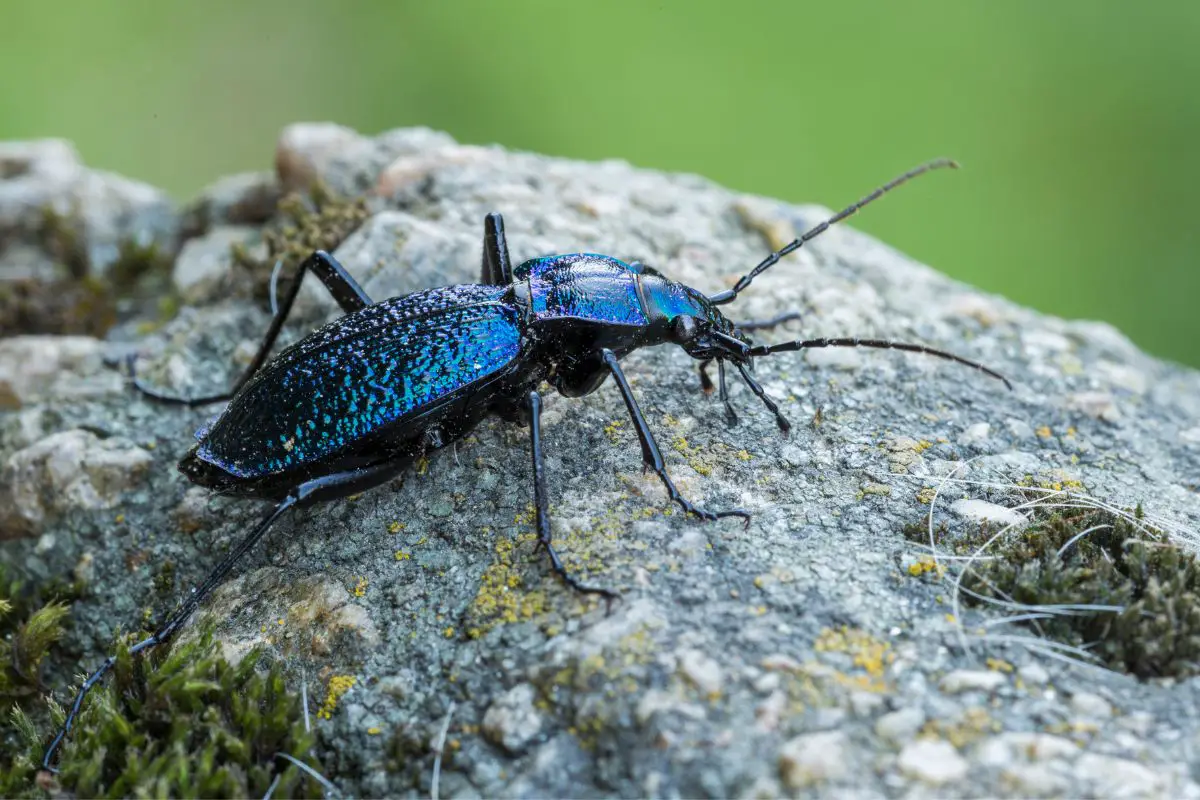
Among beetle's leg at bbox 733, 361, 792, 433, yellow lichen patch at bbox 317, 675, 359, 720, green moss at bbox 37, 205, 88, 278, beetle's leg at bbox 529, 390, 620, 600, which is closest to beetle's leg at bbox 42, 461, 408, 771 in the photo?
beetle's leg at bbox 529, 390, 620, 600

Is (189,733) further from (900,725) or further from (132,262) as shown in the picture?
(132,262)

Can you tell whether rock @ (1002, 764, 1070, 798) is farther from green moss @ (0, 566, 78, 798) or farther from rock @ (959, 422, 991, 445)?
green moss @ (0, 566, 78, 798)

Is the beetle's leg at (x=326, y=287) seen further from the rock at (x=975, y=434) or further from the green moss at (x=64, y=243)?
the rock at (x=975, y=434)

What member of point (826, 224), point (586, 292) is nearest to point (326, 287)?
point (586, 292)

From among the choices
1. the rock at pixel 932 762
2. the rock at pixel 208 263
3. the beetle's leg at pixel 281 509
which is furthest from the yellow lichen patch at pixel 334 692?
the rock at pixel 208 263

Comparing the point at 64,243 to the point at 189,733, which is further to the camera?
the point at 64,243

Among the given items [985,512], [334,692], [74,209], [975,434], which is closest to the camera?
[334,692]
